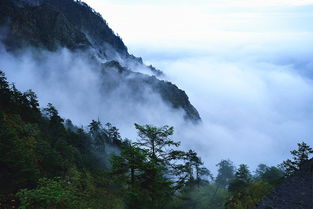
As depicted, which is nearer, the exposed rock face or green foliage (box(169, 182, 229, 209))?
the exposed rock face

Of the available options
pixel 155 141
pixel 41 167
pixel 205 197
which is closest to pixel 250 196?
pixel 205 197

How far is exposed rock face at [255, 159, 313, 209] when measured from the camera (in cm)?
713

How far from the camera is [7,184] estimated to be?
16.2 meters

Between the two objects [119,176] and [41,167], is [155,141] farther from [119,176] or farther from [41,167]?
[41,167]

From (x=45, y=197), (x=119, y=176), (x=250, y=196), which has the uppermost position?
(x=119, y=176)

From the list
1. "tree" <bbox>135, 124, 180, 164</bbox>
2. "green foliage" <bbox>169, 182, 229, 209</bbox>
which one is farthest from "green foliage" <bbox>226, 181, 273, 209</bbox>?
"tree" <bbox>135, 124, 180, 164</bbox>

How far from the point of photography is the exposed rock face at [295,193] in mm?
7133

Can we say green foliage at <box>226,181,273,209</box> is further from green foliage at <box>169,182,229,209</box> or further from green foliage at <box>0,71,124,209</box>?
green foliage at <box>0,71,124,209</box>

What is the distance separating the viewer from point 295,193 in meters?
7.47

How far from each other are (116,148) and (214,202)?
4114cm

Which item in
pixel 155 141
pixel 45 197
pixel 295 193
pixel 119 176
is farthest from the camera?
pixel 155 141

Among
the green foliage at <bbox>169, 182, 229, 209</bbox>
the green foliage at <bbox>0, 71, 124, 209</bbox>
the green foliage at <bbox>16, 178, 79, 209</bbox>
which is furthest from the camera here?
the green foliage at <bbox>169, 182, 229, 209</bbox>

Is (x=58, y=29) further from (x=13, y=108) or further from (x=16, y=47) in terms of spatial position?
(x=13, y=108)

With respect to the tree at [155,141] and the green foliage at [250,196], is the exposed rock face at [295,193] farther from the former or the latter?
the green foliage at [250,196]
